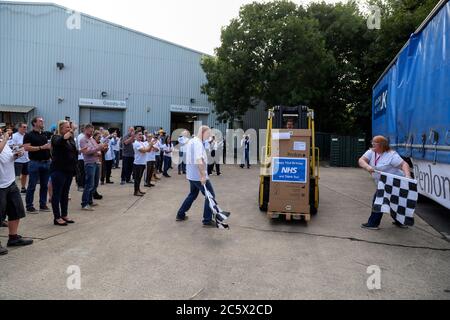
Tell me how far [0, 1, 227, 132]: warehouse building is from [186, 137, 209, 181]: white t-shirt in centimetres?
1871

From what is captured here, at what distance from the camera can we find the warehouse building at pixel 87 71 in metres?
22.6

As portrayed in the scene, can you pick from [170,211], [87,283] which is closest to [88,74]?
[170,211]

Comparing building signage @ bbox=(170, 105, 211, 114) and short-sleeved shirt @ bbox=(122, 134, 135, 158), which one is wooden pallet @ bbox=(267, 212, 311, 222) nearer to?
short-sleeved shirt @ bbox=(122, 134, 135, 158)

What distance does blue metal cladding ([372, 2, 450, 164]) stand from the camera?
5323 millimetres

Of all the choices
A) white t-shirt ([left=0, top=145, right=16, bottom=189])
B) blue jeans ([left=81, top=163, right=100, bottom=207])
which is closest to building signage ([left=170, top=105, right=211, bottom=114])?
blue jeans ([left=81, top=163, right=100, bottom=207])

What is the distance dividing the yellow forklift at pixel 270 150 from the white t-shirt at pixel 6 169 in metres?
4.49

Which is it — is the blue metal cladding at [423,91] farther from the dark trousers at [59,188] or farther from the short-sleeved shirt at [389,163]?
the dark trousers at [59,188]

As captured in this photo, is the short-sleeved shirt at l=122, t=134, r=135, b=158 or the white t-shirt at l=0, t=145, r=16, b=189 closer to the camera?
the white t-shirt at l=0, t=145, r=16, b=189

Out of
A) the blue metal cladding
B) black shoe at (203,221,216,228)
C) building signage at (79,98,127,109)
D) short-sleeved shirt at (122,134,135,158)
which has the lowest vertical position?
black shoe at (203,221,216,228)

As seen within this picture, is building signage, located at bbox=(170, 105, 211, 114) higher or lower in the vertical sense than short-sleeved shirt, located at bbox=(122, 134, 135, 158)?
higher

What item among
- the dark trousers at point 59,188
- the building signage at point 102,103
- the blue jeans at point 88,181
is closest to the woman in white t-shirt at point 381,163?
the dark trousers at point 59,188

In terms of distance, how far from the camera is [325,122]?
2784 centimetres

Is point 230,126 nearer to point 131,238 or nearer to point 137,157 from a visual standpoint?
point 137,157

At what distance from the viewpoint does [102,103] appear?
81.5 feet
